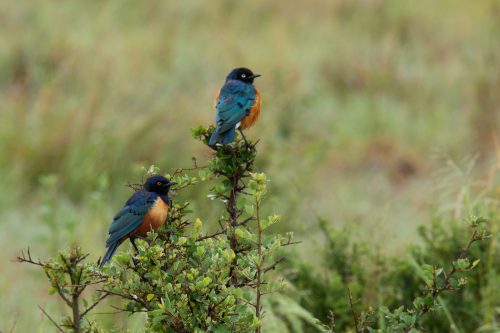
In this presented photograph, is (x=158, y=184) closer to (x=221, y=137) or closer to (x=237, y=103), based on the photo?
(x=221, y=137)

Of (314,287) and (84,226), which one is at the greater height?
(84,226)

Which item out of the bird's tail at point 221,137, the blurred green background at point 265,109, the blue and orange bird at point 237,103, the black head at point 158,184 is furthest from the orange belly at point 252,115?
the black head at point 158,184

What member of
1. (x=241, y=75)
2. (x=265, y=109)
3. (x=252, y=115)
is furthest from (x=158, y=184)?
(x=265, y=109)

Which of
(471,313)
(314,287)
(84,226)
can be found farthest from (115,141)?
(471,313)

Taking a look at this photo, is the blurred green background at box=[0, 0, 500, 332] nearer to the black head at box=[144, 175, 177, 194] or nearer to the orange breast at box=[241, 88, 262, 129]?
the orange breast at box=[241, 88, 262, 129]

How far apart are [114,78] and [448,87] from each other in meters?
4.35

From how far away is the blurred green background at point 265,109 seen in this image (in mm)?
6312

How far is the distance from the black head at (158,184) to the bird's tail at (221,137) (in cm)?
36

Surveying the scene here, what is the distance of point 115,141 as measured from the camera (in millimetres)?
7469

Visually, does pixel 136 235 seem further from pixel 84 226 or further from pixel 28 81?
pixel 28 81

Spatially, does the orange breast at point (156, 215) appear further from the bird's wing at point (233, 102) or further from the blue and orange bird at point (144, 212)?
the bird's wing at point (233, 102)

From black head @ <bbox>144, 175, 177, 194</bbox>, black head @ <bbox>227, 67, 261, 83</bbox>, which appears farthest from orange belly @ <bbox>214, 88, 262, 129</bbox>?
black head @ <bbox>144, 175, 177, 194</bbox>

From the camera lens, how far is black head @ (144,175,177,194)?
2.88m

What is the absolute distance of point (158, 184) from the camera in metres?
2.90
